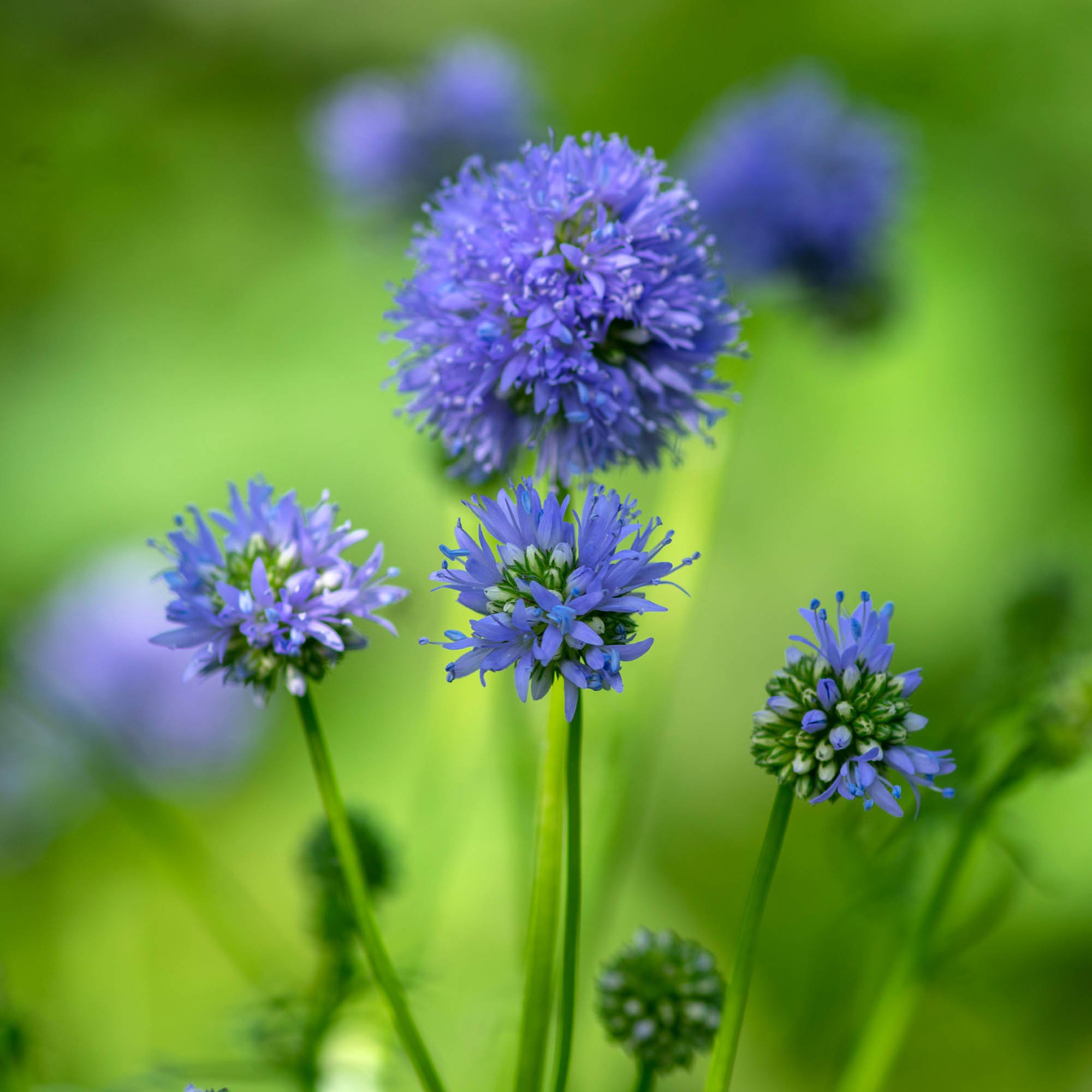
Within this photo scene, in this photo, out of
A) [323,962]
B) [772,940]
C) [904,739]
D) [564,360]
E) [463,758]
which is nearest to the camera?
[904,739]

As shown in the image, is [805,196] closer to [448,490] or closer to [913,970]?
[448,490]

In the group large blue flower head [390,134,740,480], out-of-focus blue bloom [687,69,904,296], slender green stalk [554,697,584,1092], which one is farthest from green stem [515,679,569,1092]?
out-of-focus blue bloom [687,69,904,296]

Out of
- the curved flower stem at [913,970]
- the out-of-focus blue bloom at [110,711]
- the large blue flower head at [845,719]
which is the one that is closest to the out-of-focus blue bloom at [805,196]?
→ the curved flower stem at [913,970]

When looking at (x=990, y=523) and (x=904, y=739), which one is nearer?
(x=904, y=739)

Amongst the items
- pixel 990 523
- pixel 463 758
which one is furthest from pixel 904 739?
pixel 990 523

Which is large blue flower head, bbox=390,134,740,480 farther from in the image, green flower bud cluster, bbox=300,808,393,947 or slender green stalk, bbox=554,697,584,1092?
green flower bud cluster, bbox=300,808,393,947

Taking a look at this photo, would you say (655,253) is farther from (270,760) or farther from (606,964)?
(270,760)

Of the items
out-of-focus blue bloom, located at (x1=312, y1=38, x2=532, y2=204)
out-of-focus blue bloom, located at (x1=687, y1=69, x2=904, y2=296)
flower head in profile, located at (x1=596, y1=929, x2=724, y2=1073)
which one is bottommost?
flower head in profile, located at (x1=596, y1=929, x2=724, y2=1073)

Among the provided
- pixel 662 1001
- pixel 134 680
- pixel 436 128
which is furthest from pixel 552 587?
pixel 134 680
